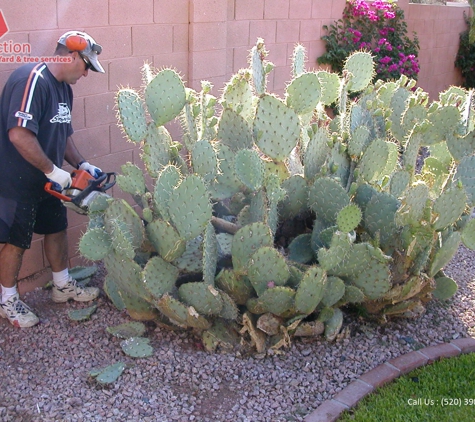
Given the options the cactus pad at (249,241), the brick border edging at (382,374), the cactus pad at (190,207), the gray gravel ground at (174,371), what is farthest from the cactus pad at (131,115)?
the brick border edging at (382,374)

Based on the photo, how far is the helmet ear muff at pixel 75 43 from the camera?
383 cm

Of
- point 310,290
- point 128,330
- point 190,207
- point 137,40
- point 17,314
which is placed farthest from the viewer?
point 137,40

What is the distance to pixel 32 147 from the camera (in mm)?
3654

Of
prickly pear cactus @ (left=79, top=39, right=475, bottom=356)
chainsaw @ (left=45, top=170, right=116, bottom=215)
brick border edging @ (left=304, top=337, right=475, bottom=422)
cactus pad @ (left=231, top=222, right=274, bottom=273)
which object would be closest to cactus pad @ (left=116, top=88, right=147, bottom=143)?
prickly pear cactus @ (left=79, top=39, right=475, bottom=356)

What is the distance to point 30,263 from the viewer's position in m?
4.48

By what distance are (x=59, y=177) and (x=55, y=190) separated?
90 mm

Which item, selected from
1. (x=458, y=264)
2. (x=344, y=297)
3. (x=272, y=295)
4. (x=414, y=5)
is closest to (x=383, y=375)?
(x=344, y=297)

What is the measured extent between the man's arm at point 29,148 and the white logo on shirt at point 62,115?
0.83ft

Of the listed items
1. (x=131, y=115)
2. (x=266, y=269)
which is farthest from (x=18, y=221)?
(x=266, y=269)

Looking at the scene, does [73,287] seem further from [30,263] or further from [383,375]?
[383,375]

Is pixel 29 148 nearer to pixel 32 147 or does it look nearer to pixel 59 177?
pixel 32 147

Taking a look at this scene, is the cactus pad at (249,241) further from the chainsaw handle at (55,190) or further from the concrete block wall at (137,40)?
the concrete block wall at (137,40)

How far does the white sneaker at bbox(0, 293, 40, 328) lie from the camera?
4023mm

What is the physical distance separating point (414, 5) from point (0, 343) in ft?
27.2
